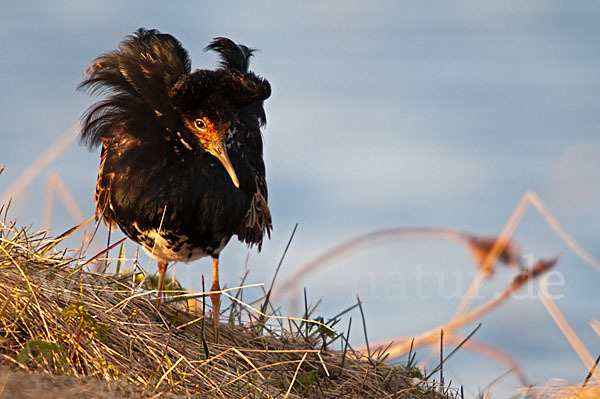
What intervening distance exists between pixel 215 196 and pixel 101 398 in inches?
110

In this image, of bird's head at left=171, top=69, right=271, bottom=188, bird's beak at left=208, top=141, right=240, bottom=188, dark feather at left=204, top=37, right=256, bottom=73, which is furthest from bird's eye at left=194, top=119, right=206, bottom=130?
dark feather at left=204, top=37, right=256, bottom=73

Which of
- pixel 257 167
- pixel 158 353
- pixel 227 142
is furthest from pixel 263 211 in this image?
pixel 158 353

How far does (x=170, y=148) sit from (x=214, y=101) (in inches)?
23.6

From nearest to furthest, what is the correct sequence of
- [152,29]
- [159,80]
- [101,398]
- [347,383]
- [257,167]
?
[101,398], [347,383], [159,80], [152,29], [257,167]

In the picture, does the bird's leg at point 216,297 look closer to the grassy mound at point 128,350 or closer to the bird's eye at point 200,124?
the grassy mound at point 128,350

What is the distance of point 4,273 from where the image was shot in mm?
4805

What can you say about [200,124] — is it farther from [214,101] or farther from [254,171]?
[254,171]

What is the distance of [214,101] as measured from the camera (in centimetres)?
586

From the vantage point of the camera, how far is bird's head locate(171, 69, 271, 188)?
579cm

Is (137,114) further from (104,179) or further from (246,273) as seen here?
(246,273)

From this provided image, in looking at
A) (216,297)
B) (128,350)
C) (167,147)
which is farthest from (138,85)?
(128,350)

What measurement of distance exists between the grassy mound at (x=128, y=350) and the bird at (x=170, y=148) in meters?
0.60

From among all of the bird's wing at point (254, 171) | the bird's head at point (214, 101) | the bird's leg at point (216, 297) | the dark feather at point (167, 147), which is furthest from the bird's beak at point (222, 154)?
the bird's leg at point (216, 297)

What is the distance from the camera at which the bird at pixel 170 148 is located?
5.94m
